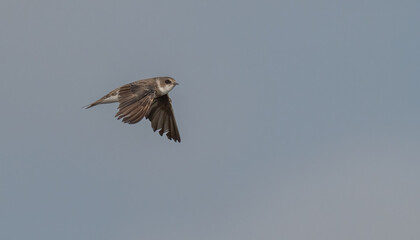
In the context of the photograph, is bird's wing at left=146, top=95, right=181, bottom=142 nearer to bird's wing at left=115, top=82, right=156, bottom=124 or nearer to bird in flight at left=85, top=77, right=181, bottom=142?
bird in flight at left=85, top=77, right=181, bottom=142

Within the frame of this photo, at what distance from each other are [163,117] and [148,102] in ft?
16.0

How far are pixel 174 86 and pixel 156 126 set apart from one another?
110 inches

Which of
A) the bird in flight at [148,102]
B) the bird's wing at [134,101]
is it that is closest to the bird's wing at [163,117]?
the bird in flight at [148,102]

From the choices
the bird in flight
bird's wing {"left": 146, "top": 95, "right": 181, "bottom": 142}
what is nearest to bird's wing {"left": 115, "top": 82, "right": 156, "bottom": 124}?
the bird in flight

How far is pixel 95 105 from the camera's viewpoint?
143ft

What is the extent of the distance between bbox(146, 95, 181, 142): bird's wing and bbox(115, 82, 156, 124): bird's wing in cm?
321

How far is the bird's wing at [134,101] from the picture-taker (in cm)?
3806

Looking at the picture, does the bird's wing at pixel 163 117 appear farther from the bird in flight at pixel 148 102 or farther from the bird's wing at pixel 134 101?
the bird's wing at pixel 134 101

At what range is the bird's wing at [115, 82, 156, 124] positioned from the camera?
125 feet

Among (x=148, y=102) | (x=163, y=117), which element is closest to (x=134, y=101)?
(x=148, y=102)

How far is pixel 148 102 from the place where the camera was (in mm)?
40000

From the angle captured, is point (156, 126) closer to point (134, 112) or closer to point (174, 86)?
point (174, 86)

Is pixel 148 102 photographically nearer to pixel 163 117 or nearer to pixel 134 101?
pixel 134 101

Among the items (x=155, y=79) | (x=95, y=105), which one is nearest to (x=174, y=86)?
(x=155, y=79)
